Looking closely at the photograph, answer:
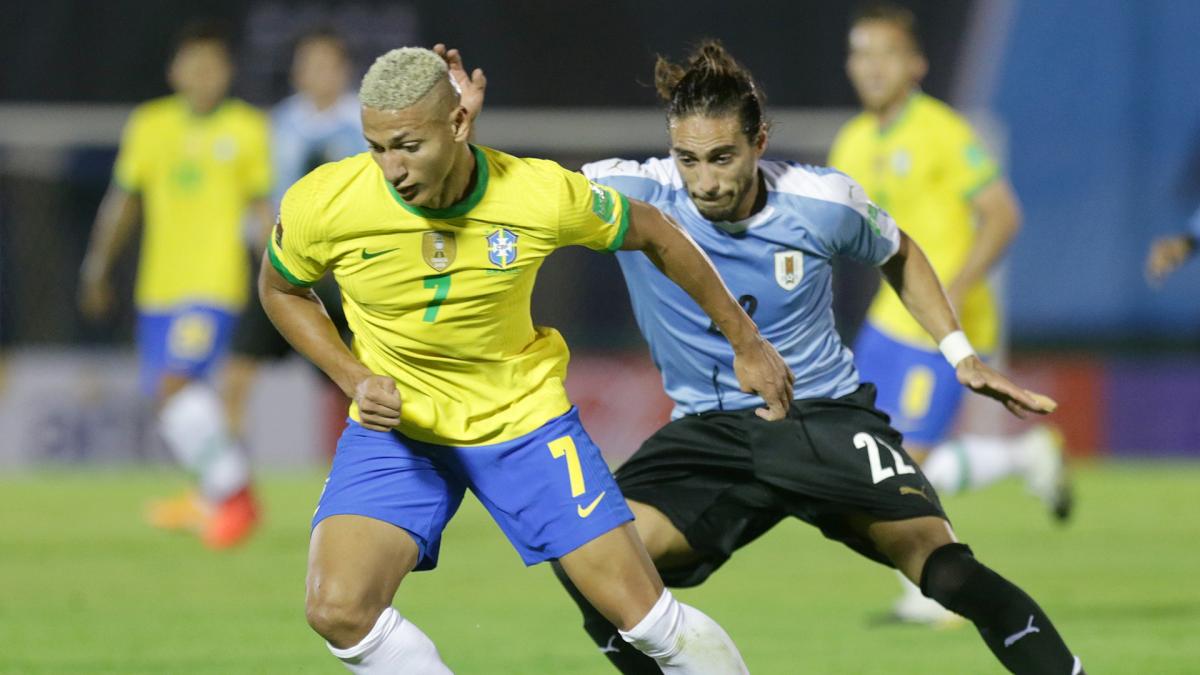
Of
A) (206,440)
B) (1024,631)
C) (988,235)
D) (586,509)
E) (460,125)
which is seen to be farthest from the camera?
(206,440)

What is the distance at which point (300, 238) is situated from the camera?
15.1ft

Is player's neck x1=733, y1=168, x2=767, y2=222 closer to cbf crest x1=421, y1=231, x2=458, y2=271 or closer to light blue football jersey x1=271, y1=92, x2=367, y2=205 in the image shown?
cbf crest x1=421, y1=231, x2=458, y2=271

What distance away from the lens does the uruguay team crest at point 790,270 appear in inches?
208

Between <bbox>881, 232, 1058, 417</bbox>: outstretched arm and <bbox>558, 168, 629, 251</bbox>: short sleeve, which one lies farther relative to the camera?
<bbox>881, 232, 1058, 417</bbox>: outstretched arm

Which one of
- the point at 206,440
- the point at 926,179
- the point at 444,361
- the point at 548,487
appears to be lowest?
the point at 206,440

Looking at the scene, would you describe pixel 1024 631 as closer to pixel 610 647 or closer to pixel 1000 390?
pixel 1000 390

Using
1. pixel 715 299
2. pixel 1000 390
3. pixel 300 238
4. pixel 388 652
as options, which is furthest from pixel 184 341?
pixel 1000 390

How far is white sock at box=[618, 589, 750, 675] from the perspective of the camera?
4625 millimetres

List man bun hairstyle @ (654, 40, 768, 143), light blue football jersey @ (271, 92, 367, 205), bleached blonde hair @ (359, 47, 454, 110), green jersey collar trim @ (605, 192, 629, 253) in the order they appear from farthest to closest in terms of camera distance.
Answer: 1. light blue football jersey @ (271, 92, 367, 205)
2. man bun hairstyle @ (654, 40, 768, 143)
3. green jersey collar trim @ (605, 192, 629, 253)
4. bleached blonde hair @ (359, 47, 454, 110)

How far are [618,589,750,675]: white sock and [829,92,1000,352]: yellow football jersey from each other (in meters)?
3.49

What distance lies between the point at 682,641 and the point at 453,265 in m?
1.04

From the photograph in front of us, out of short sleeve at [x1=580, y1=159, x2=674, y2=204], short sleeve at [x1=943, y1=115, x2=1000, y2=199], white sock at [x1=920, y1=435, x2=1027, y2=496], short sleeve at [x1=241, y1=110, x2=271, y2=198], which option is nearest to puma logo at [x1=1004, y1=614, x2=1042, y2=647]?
short sleeve at [x1=580, y1=159, x2=674, y2=204]

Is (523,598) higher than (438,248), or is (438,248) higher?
(438,248)

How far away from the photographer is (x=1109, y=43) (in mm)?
16578
